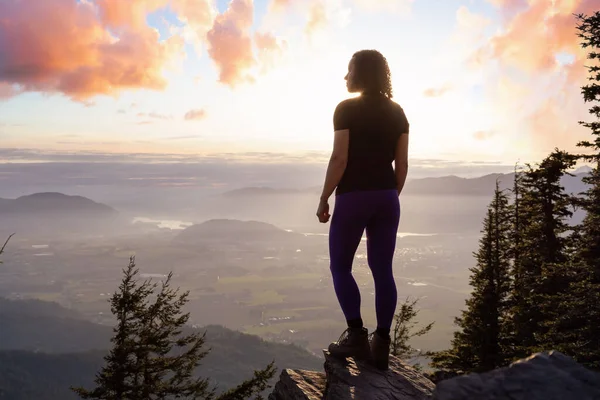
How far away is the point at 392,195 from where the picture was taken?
552 cm

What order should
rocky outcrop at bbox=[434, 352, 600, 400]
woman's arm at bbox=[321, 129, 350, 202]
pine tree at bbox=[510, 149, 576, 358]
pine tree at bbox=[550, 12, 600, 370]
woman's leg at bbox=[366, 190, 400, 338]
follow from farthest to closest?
pine tree at bbox=[510, 149, 576, 358]
pine tree at bbox=[550, 12, 600, 370]
woman's leg at bbox=[366, 190, 400, 338]
woman's arm at bbox=[321, 129, 350, 202]
rocky outcrop at bbox=[434, 352, 600, 400]

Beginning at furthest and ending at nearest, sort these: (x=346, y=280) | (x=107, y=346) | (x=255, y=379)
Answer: (x=107, y=346) → (x=255, y=379) → (x=346, y=280)

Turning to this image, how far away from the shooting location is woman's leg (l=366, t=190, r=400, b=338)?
5.54 m

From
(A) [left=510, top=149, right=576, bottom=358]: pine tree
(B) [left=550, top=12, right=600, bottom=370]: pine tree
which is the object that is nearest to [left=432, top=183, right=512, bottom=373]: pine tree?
(A) [left=510, top=149, right=576, bottom=358]: pine tree

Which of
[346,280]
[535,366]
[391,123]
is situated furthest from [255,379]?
[535,366]

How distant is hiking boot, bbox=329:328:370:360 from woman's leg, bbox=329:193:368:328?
0.45 ft

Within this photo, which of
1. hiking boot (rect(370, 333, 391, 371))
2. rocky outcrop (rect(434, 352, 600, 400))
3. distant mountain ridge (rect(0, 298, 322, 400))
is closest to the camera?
rocky outcrop (rect(434, 352, 600, 400))

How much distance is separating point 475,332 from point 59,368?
173 meters

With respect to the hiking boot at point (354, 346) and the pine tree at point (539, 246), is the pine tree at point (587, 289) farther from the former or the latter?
the hiking boot at point (354, 346)

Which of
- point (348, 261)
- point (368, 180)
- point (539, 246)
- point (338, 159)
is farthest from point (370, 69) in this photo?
point (539, 246)

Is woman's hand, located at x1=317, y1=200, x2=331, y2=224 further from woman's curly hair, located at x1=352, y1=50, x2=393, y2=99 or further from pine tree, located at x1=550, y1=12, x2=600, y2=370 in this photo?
pine tree, located at x1=550, y1=12, x2=600, y2=370

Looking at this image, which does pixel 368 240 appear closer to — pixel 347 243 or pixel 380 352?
pixel 347 243

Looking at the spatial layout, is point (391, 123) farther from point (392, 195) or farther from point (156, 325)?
point (156, 325)

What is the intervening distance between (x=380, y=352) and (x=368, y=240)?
1.58 meters
